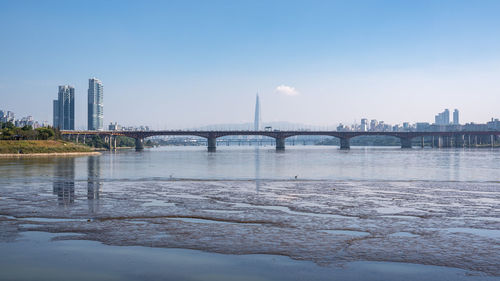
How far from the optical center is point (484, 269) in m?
13.5

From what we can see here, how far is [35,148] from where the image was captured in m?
134

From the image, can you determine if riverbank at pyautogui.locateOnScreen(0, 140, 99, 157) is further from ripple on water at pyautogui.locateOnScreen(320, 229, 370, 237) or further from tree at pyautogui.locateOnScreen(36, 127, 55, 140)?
ripple on water at pyautogui.locateOnScreen(320, 229, 370, 237)

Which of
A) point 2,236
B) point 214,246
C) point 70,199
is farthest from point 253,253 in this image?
point 70,199

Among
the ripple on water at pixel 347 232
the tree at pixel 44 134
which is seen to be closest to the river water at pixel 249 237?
the ripple on water at pixel 347 232

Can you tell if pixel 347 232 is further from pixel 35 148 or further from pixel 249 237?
pixel 35 148

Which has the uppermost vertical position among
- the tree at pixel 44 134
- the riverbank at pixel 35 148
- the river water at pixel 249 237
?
the tree at pixel 44 134

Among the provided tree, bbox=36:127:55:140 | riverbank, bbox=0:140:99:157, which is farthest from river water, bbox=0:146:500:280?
tree, bbox=36:127:55:140

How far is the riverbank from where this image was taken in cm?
12591

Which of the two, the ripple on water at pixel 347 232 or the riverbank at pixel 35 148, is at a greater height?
the riverbank at pixel 35 148

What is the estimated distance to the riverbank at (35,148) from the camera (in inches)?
4957

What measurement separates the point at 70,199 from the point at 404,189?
25.1 m

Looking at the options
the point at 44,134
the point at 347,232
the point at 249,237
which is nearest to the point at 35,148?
the point at 44,134

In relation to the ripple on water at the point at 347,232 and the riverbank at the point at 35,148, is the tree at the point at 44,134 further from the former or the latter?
the ripple on water at the point at 347,232

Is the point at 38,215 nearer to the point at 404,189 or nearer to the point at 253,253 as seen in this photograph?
the point at 253,253
